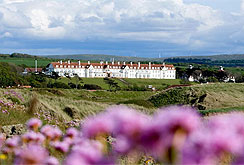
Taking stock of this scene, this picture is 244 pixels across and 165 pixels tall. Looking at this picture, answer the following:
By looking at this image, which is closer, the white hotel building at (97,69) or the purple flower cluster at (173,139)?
the purple flower cluster at (173,139)

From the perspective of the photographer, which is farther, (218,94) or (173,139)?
(218,94)

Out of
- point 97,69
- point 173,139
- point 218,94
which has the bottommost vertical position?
point 97,69

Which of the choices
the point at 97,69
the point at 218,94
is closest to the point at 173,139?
the point at 218,94

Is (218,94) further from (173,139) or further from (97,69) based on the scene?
(97,69)

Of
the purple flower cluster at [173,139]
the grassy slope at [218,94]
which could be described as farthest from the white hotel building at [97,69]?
the purple flower cluster at [173,139]

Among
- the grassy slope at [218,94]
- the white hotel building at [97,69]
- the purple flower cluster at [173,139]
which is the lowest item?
the white hotel building at [97,69]

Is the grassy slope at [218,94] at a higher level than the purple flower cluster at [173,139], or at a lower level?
lower

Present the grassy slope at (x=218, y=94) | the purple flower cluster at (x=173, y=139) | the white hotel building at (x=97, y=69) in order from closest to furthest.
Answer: the purple flower cluster at (x=173, y=139)
the grassy slope at (x=218, y=94)
the white hotel building at (x=97, y=69)

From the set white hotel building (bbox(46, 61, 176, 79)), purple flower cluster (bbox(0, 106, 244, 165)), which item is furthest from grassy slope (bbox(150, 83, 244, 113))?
white hotel building (bbox(46, 61, 176, 79))

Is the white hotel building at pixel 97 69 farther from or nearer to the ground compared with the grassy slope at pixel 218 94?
nearer to the ground

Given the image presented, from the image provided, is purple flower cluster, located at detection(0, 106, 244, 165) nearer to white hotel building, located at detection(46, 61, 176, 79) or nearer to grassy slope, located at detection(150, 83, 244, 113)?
grassy slope, located at detection(150, 83, 244, 113)

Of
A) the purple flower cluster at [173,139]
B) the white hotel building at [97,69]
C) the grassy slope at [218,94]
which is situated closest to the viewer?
the purple flower cluster at [173,139]

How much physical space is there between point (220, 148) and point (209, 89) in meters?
37.6

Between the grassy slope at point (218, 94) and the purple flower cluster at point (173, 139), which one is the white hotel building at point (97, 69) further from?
the purple flower cluster at point (173, 139)
